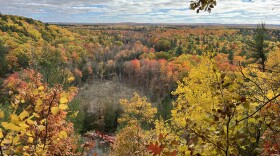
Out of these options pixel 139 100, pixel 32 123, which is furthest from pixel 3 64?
pixel 32 123

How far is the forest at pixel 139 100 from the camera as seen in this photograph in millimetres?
3318

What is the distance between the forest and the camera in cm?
332

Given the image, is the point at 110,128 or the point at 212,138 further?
the point at 110,128

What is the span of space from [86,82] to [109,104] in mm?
35944

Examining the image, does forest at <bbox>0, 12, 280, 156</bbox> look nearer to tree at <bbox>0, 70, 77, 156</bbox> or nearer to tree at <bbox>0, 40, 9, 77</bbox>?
tree at <bbox>0, 70, 77, 156</bbox>

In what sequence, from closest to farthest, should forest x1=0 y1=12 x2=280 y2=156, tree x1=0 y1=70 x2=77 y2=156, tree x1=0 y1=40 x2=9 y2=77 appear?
tree x1=0 y1=70 x2=77 y2=156
forest x1=0 y1=12 x2=280 y2=156
tree x1=0 y1=40 x2=9 y2=77

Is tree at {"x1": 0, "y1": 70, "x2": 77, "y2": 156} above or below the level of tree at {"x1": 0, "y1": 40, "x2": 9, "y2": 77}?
above

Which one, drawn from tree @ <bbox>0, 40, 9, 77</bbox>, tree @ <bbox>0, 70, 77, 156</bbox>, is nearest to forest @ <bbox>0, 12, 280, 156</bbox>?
tree @ <bbox>0, 70, 77, 156</bbox>

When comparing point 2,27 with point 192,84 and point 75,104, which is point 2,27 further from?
point 192,84

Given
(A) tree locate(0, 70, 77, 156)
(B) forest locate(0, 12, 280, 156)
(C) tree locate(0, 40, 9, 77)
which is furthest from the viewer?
(C) tree locate(0, 40, 9, 77)

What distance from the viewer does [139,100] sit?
2616 cm

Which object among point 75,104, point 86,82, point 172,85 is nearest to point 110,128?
point 75,104

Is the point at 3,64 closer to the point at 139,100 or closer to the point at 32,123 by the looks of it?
the point at 139,100

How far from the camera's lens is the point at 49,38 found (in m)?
122
